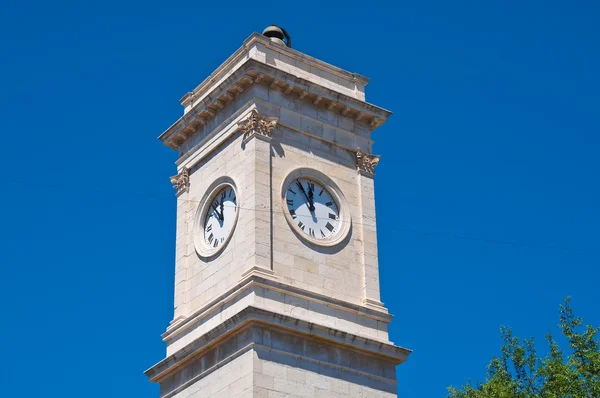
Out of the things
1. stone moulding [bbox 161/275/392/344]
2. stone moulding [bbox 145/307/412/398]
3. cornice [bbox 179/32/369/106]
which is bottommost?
stone moulding [bbox 145/307/412/398]

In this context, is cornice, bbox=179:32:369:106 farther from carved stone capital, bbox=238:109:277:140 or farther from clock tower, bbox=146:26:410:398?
carved stone capital, bbox=238:109:277:140

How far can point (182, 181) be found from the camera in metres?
41.0

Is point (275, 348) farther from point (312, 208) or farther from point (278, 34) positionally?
point (278, 34)

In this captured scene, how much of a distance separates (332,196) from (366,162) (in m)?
2.22

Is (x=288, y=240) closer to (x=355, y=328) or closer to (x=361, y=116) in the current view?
(x=355, y=328)

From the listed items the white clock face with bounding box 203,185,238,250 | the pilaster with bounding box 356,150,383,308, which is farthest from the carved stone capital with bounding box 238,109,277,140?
the pilaster with bounding box 356,150,383,308

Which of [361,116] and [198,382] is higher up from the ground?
[361,116]

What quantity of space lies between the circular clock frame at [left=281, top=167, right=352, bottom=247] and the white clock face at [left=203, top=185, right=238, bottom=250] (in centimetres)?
181

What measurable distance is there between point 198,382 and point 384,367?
6.17 m

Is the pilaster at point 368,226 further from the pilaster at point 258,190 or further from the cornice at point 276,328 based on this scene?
the pilaster at point 258,190

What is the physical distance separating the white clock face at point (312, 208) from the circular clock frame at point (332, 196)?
78 mm

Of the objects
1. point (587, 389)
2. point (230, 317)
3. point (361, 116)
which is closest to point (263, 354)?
point (230, 317)

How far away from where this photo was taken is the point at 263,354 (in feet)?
112

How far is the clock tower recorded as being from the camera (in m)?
34.9
